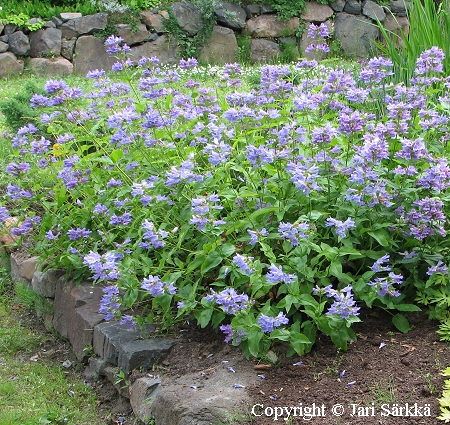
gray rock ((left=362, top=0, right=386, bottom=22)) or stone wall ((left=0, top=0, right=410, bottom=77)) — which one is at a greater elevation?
gray rock ((left=362, top=0, right=386, bottom=22))

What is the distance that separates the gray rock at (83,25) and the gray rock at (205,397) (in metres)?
8.68

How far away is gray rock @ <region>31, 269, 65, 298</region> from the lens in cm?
405

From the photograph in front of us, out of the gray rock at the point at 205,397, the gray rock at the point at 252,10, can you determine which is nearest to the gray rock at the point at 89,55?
the gray rock at the point at 252,10

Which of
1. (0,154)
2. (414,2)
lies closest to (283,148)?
(414,2)

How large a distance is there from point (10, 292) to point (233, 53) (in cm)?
744

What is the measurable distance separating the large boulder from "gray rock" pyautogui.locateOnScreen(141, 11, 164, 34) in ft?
5.16

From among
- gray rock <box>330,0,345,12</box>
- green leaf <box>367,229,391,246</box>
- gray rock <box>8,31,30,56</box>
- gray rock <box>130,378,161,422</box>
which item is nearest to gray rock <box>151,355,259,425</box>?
gray rock <box>130,378,161,422</box>

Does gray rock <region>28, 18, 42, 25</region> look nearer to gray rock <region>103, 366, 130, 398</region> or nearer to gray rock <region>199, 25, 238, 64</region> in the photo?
gray rock <region>199, 25, 238, 64</region>

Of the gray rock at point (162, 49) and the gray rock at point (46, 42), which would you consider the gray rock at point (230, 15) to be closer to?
the gray rock at point (162, 49)

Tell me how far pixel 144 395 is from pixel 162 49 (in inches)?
349

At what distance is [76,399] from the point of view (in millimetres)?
3289

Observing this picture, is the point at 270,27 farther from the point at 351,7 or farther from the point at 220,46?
the point at 351,7

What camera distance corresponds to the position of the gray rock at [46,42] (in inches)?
405

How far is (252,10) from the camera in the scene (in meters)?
11.5
